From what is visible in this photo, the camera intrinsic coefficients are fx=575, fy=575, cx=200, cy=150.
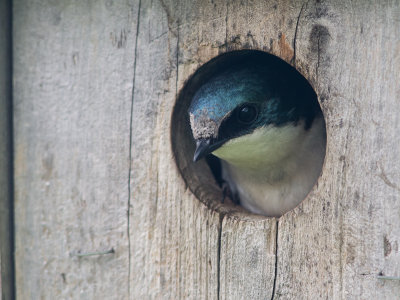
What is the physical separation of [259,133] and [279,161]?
0.22 meters

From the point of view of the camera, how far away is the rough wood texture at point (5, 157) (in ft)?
6.07

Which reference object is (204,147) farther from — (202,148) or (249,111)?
(249,111)

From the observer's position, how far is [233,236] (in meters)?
1.70

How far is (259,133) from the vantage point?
6.50ft

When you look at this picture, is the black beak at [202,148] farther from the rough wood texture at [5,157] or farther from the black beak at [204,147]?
the rough wood texture at [5,157]

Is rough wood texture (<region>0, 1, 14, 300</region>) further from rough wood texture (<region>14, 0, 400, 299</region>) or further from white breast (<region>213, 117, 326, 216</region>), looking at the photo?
white breast (<region>213, 117, 326, 216</region>)

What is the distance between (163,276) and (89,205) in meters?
0.33

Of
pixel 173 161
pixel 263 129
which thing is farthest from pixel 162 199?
pixel 263 129

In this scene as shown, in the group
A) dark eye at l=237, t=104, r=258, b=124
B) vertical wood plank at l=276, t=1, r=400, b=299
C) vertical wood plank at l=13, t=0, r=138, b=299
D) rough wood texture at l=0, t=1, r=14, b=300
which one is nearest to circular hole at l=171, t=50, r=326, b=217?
dark eye at l=237, t=104, r=258, b=124

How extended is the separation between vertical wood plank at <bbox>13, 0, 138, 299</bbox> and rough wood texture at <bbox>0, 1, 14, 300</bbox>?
25 mm

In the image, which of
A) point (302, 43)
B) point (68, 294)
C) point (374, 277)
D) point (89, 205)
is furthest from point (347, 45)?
point (68, 294)

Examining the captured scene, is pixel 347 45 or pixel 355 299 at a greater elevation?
pixel 347 45

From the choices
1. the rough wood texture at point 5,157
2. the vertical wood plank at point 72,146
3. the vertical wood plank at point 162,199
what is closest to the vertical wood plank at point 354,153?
the vertical wood plank at point 162,199

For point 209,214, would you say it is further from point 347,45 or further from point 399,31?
point 399,31
